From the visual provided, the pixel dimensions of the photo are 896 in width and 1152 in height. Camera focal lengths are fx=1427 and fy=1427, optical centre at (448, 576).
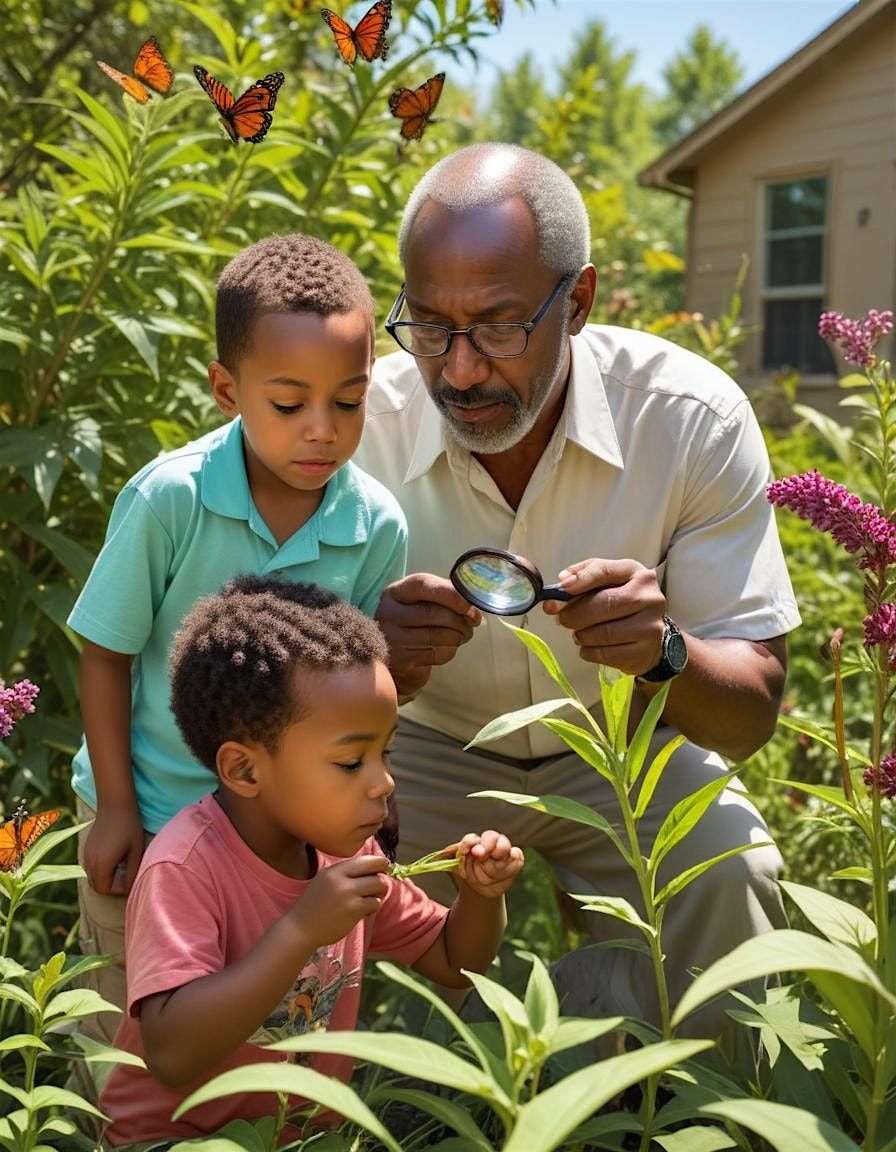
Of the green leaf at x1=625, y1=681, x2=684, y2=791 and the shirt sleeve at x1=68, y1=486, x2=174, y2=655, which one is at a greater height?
the shirt sleeve at x1=68, y1=486, x2=174, y2=655

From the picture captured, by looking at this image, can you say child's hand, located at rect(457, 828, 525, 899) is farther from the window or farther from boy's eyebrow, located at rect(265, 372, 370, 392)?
the window

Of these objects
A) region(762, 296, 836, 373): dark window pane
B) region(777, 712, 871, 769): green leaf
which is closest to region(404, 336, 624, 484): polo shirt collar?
region(777, 712, 871, 769): green leaf

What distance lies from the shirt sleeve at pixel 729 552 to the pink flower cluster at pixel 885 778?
1027 millimetres

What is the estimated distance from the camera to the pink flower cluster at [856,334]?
7.60ft

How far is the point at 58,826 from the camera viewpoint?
3494mm

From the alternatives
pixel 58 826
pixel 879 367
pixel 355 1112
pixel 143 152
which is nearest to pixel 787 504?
pixel 879 367

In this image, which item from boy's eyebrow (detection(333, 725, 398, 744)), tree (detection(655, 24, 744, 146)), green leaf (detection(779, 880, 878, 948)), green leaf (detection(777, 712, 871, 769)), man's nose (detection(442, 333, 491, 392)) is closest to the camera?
green leaf (detection(779, 880, 878, 948))

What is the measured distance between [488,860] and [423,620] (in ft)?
1.62

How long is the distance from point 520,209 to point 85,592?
3.90 feet

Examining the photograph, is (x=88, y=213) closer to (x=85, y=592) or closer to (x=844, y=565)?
(x=85, y=592)

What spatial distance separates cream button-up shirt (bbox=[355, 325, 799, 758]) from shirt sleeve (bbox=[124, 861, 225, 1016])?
1.21 m

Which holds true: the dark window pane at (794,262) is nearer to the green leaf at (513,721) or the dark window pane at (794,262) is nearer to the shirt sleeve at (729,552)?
the shirt sleeve at (729,552)

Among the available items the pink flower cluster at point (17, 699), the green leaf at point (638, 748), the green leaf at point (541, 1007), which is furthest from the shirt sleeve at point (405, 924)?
the green leaf at point (541, 1007)

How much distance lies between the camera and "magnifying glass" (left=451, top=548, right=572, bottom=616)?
2.28m
